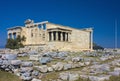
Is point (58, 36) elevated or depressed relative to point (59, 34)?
depressed

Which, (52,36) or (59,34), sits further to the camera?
(59,34)

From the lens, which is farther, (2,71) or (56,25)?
(56,25)

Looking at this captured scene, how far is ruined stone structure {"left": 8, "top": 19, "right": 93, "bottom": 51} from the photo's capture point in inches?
2168

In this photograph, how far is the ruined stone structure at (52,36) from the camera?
181ft

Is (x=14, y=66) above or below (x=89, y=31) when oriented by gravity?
below

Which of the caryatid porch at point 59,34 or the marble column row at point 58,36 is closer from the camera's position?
the caryatid porch at point 59,34

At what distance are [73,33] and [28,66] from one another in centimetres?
5147

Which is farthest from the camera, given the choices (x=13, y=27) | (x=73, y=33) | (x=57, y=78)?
(x=13, y=27)

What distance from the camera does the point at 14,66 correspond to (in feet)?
33.8

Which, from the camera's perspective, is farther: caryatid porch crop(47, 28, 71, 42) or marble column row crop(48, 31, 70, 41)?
marble column row crop(48, 31, 70, 41)

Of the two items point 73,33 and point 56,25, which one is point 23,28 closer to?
point 56,25

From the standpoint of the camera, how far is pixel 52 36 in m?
55.5

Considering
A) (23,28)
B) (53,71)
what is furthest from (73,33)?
(53,71)

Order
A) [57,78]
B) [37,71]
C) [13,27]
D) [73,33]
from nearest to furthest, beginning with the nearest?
[57,78] → [37,71] → [73,33] → [13,27]
